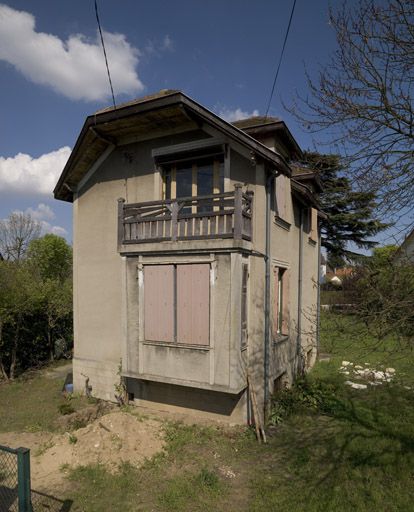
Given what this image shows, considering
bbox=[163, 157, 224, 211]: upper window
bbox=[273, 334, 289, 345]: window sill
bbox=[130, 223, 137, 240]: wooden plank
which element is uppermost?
bbox=[163, 157, 224, 211]: upper window

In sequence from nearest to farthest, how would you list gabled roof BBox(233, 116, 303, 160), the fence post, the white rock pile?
the fence post < gabled roof BBox(233, 116, 303, 160) < the white rock pile

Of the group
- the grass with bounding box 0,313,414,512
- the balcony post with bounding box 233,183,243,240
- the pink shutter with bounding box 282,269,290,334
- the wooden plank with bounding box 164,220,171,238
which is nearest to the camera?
the grass with bounding box 0,313,414,512

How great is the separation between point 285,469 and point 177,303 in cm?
413

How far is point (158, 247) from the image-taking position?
8.34 metres

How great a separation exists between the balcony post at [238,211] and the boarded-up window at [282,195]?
Result: 202cm

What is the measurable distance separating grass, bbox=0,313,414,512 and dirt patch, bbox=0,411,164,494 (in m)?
0.21

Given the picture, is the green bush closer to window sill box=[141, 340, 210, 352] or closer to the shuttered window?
window sill box=[141, 340, 210, 352]

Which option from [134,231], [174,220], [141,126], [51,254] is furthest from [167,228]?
[51,254]

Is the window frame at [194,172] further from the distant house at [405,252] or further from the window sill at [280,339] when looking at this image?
the distant house at [405,252]

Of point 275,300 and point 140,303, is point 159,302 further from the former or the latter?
point 275,300

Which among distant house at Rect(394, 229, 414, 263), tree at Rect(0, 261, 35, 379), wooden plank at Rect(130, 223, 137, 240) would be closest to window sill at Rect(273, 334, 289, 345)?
distant house at Rect(394, 229, 414, 263)

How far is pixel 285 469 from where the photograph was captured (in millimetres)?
6629

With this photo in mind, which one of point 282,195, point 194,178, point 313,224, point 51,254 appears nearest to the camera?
point 194,178

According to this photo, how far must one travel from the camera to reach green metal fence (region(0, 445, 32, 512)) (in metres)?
4.50
